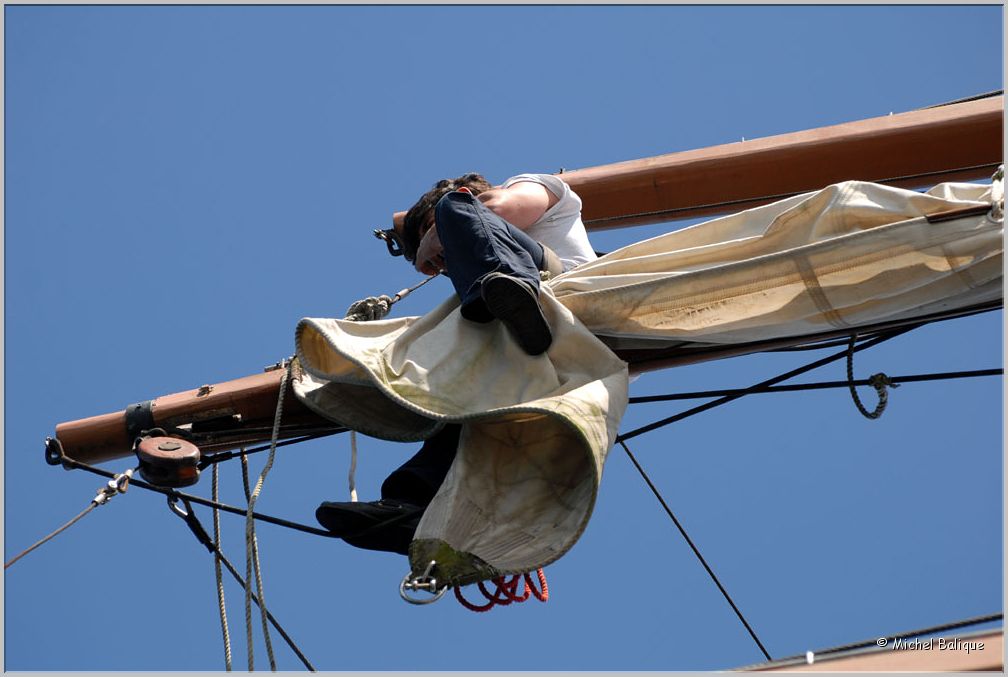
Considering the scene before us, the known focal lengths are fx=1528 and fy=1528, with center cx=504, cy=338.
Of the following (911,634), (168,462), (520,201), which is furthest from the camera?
(520,201)

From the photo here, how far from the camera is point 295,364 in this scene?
5109mm

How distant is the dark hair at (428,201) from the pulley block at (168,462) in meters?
1.08

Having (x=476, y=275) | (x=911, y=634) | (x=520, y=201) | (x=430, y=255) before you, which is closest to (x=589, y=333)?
(x=476, y=275)

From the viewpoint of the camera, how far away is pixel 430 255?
527 cm

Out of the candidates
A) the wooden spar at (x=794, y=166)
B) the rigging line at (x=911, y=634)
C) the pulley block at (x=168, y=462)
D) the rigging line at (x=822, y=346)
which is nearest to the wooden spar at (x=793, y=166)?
the wooden spar at (x=794, y=166)

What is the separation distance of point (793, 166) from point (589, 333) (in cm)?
176

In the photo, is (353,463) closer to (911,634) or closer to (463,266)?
(463,266)

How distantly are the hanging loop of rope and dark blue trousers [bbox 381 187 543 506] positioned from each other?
1034 millimetres

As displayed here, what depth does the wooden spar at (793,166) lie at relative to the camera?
5.80 m

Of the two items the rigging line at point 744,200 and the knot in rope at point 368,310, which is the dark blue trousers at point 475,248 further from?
the rigging line at point 744,200

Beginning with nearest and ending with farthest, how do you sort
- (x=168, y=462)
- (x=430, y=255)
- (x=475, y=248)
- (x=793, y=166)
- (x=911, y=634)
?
(x=911, y=634), (x=475, y=248), (x=168, y=462), (x=430, y=255), (x=793, y=166)

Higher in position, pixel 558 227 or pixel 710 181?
pixel 558 227

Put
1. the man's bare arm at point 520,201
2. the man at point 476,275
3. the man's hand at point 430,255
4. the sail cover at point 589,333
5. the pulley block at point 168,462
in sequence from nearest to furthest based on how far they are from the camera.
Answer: the sail cover at point 589,333, the man at point 476,275, the pulley block at point 168,462, the man's bare arm at point 520,201, the man's hand at point 430,255

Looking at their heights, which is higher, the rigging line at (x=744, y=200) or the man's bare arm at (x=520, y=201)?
the man's bare arm at (x=520, y=201)
